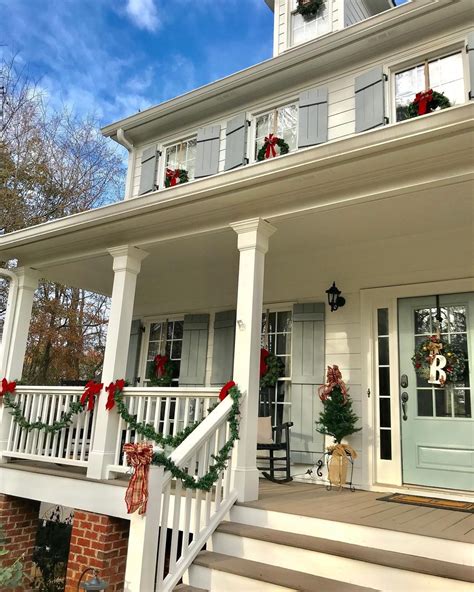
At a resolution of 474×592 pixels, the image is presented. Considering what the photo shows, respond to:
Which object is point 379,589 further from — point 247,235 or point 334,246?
point 334,246

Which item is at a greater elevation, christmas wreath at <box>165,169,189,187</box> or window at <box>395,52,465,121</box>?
window at <box>395,52,465,121</box>

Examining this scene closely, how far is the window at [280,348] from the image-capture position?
5.28 m

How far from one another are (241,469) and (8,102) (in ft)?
36.3

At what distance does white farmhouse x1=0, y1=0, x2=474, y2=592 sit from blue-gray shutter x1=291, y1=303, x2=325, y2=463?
2cm

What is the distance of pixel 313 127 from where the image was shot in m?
5.67

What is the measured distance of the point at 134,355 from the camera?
654 centimetres

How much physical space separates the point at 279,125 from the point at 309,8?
2.04m

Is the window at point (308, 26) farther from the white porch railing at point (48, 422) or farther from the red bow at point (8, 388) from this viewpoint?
the red bow at point (8, 388)

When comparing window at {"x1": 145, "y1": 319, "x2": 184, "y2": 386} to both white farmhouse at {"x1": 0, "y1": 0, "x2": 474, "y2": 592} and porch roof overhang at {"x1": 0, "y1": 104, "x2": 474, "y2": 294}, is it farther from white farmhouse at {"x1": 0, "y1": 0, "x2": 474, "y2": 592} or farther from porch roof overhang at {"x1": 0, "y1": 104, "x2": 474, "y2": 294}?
porch roof overhang at {"x1": 0, "y1": 104, "x2": 474, "y2": 294}

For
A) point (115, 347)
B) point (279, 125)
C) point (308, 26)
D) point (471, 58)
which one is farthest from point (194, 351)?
point (308, 26)

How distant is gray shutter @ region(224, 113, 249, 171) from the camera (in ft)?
19.9

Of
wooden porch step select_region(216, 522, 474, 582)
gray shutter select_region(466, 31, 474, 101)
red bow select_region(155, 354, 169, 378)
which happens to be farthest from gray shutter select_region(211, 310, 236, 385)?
gray shutter select_region(466, 31, 474, 101)

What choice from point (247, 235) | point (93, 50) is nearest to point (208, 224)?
point (247, 235)

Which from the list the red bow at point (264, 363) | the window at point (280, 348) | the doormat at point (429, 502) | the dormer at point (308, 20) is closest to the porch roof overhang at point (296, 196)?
the window at point (280, 348)
